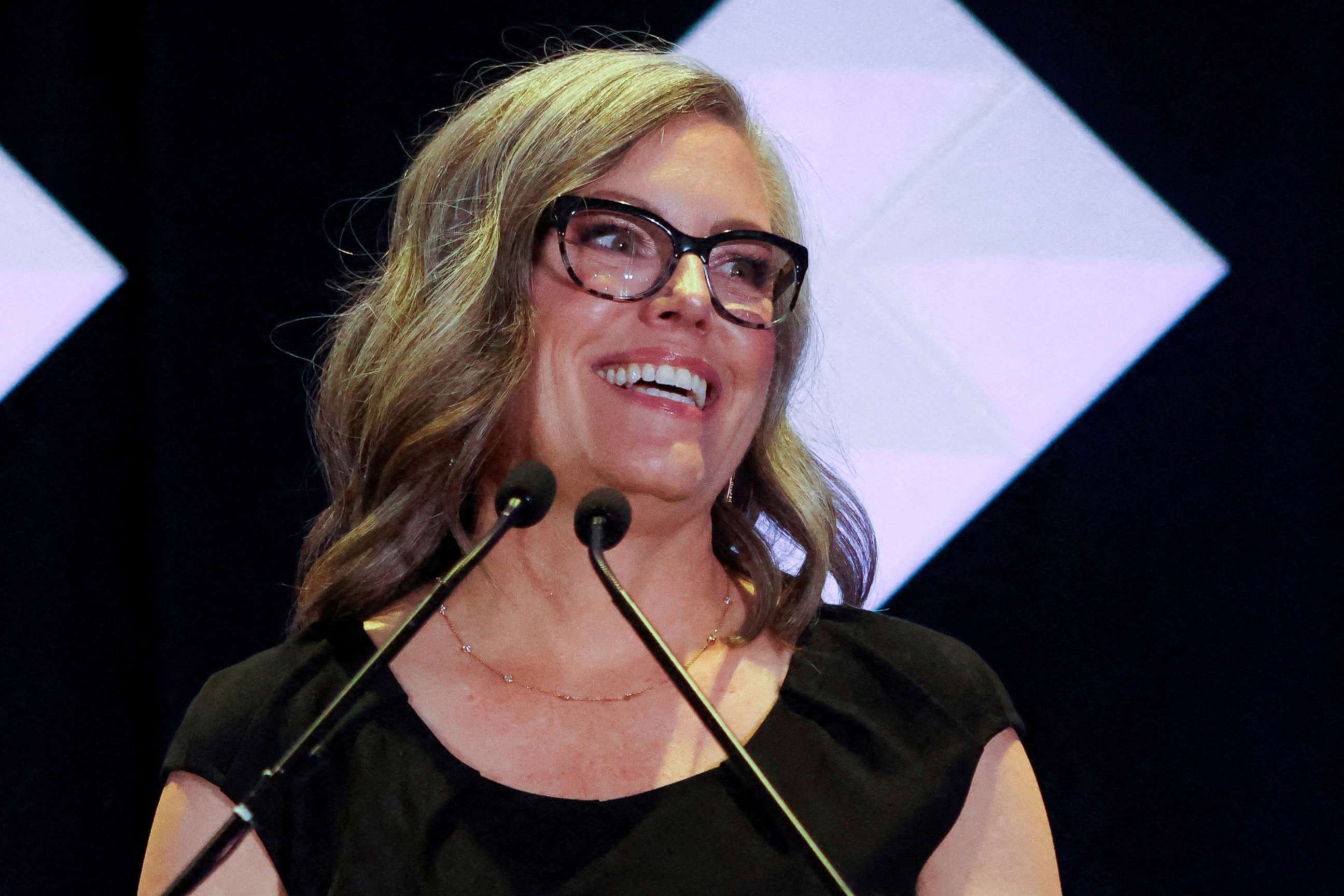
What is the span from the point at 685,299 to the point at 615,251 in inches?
3.2

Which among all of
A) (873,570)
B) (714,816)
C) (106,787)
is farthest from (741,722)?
(106,787)

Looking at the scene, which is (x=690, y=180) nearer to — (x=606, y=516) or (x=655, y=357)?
(x=655, y=357)

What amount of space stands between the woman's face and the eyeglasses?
1cm

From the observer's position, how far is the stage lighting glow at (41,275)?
5.67 ft

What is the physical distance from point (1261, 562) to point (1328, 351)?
26cm

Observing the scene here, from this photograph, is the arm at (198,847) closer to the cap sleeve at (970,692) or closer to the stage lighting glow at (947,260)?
the cap sleeve at (970,692)

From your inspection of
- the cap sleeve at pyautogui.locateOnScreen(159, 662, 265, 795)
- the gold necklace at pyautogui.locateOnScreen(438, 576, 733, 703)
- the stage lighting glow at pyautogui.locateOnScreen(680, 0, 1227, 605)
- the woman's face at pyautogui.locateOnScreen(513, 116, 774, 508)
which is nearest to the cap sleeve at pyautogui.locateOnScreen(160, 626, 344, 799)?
the cap sleeve at pyautogui.locateOnScreen(159, 662, 265, 795)

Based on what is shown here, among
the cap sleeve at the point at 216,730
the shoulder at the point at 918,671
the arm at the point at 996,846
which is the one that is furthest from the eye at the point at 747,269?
the cap sleeve at the point at 216,730

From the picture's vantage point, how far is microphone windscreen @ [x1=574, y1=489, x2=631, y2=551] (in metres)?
0.92

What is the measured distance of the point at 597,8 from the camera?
173 cm

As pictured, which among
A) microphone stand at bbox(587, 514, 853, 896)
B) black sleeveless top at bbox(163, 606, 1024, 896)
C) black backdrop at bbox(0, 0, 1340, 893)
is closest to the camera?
microphone stand at bbox(587, 514, 853, 896)

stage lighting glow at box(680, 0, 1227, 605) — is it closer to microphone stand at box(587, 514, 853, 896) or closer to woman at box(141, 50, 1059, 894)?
woman at box(141, 50, 1059, 894)

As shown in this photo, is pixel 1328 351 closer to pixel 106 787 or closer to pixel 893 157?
pixel 893 157

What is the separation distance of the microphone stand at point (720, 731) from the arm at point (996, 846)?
0.43 m
